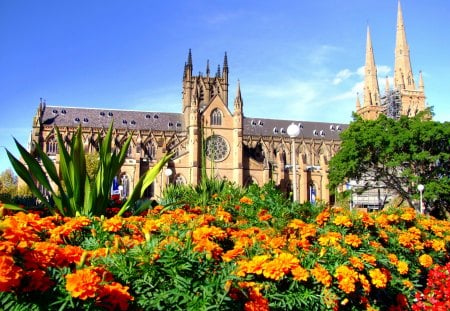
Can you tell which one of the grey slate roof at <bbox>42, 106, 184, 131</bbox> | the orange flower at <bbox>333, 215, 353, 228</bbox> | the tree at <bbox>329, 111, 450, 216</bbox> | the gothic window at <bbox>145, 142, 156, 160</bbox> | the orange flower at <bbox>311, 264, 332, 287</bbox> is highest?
the grey slate roof at <bbox>42, 106, 184, 131</bbox>

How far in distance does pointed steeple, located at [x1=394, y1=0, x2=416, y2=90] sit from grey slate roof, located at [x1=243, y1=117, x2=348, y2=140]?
14.3 meters

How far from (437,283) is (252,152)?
180 ft

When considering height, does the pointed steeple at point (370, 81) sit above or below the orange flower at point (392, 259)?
above

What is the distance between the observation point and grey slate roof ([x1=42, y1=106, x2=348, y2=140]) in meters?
60.1

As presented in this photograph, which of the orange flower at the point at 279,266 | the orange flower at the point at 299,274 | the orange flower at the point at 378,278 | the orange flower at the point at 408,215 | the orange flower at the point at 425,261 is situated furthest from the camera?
the orange flower at the point at 408,215

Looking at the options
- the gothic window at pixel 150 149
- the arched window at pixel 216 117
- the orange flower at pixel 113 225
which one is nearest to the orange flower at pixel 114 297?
the orange flower at pixel 113 225

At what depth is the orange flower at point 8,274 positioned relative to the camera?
9.98ft

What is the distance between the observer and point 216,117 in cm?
5303

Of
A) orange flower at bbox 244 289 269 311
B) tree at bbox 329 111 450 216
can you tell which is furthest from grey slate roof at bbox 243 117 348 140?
orange flower at bbox 244 289 269 311

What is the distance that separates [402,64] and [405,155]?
49.2 metres

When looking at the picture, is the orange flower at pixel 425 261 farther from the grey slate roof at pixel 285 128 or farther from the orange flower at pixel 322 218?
the grey slate roof at pixel 285 128

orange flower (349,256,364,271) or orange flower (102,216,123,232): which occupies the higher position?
orange flower (102,216,123,232)

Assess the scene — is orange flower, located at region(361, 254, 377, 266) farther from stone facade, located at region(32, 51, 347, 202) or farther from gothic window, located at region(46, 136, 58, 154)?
gothic window, located at region(46, 136, 58, 154)

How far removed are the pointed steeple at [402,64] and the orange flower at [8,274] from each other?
7994 centimetres
